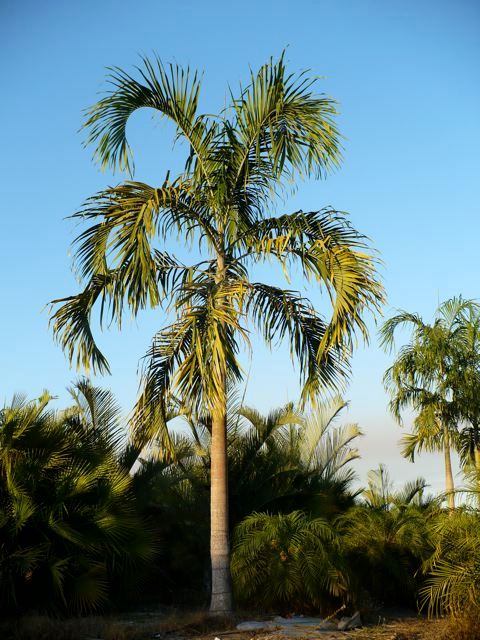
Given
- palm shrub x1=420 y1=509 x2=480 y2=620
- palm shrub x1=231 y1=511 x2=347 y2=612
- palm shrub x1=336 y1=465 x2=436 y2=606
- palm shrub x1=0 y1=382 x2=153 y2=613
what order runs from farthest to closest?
palm shrub x1=336 y1=465 x2=436 y2=606 → palm shrub x1=231 y1=511 x2=347 y2=612 → palm shrub x1=0 y1=382 x2=153 y2=613 → palm shrub x1=420 y1=509 x2=480 y2=620

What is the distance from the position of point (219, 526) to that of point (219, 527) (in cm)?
1

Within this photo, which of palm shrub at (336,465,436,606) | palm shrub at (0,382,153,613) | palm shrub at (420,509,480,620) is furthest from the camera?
palm shrub at (336,465,436,606)

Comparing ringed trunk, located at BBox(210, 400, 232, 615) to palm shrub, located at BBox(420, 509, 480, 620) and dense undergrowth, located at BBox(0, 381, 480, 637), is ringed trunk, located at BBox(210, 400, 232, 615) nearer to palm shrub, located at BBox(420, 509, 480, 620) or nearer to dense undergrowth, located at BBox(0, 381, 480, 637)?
dense undergrowth, located at BBox(0, 381, 480, 637)

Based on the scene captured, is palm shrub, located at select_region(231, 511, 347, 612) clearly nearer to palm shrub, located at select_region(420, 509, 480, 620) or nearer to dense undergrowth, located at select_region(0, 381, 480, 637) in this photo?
dense undergrowth, located at select_region(0, 381, 480, 637)

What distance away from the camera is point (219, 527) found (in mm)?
10586

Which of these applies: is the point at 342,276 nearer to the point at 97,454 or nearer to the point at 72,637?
the point at 97,454

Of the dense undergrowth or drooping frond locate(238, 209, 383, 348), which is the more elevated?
drooping frond locate(238, 209, 383, 348)

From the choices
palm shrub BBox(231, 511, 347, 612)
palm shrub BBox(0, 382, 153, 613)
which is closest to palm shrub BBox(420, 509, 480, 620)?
palm shrub BBox(231, 511, 347, 612)

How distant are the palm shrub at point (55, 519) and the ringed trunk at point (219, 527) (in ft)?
3.91

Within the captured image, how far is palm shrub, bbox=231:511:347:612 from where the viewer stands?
10.8 metres

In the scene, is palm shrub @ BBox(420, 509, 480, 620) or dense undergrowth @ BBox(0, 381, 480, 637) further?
dense undergrowth @ BBox(0, 381, 480, 637)

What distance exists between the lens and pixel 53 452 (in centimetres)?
1089

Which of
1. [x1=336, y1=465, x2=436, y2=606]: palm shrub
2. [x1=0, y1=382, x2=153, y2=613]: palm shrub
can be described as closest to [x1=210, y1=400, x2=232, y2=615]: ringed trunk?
[x1=0, y1=382, x2=153, y2=613]: palm shrub

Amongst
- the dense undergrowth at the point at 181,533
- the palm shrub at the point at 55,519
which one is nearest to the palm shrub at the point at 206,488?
the dense undergrowth at the point at 181,533
